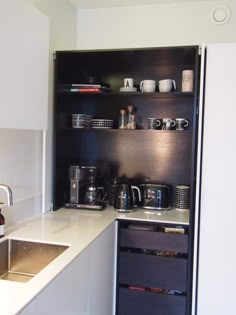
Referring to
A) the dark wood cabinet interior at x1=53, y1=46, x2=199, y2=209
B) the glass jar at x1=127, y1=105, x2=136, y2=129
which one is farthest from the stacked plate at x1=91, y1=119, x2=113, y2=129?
the glass jar at x1=127, y1=105, x2=136, y2=129

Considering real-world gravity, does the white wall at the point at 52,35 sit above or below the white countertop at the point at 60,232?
above

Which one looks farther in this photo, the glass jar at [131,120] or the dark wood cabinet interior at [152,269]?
the glass jar at [131,120]

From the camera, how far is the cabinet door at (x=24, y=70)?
4.47 ft

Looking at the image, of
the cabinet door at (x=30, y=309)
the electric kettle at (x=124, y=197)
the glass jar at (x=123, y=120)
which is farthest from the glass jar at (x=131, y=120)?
the cabinet door at (x=30, y=309)

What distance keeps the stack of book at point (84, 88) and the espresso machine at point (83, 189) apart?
0.53 metres

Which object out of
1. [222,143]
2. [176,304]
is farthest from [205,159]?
[176,304]

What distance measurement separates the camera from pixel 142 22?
8.47ft

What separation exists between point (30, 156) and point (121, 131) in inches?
29.8

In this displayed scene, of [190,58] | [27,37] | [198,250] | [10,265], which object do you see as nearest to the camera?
[27,37]

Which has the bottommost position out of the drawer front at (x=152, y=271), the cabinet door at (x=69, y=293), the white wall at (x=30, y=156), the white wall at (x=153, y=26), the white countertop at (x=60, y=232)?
the drawer front at (x=152, y=271)

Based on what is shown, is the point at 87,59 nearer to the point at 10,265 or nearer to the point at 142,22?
the point at 142,22

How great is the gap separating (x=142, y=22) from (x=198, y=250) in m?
1.66

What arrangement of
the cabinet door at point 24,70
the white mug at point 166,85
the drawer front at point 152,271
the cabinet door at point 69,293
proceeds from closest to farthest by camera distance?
the cabinet door at point 69,293
the cabinet door at point 24,70
the drawer front at point 152,271
the white mug at point 166,85

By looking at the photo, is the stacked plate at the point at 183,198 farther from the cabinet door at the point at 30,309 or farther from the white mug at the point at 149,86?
the cabinet door at the point at 30,309
